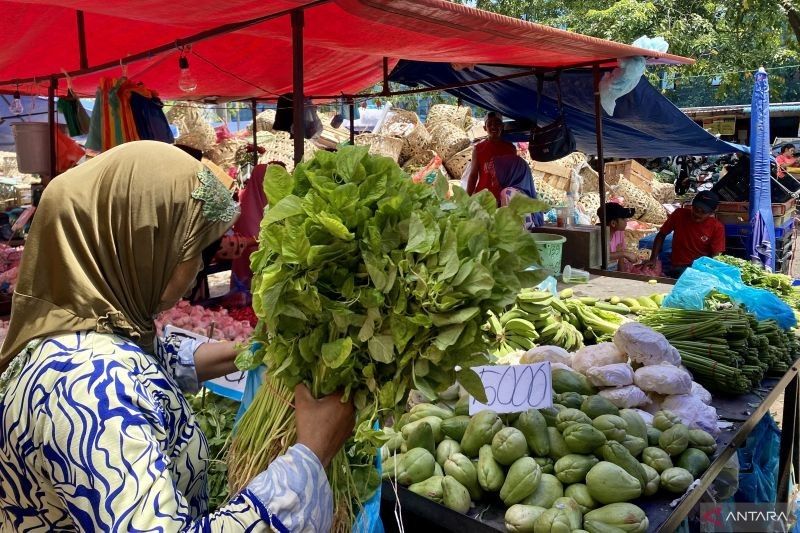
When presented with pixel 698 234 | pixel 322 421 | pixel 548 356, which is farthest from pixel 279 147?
pixel 322 421

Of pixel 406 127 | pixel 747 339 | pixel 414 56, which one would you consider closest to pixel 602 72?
pixel 414 56

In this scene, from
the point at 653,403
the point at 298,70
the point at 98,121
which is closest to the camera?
the point at 653,403

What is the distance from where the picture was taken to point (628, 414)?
5.96 feet

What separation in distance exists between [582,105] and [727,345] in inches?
186

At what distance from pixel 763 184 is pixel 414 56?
14.1ft

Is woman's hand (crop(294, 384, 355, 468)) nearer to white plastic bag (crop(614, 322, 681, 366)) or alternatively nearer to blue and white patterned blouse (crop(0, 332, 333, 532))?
blue and white patterned blouse (crop(0, 332, 333, 532))

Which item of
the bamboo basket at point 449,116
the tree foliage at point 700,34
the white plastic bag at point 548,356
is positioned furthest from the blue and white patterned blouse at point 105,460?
the tree foliage at point 700,34

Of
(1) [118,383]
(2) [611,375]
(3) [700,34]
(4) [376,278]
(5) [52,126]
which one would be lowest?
(2) [611,375]

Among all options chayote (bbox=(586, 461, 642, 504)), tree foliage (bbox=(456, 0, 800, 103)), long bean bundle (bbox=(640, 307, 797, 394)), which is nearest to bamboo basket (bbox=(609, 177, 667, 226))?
tree foliage (bbox=(456, 0, 800, 103))

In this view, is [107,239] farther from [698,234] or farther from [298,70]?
[698,234]

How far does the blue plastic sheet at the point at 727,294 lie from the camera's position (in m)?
2.94

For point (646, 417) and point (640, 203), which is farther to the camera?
point (640, 203)

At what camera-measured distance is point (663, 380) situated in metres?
2.01

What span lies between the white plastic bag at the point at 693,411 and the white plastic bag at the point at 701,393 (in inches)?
2.8
